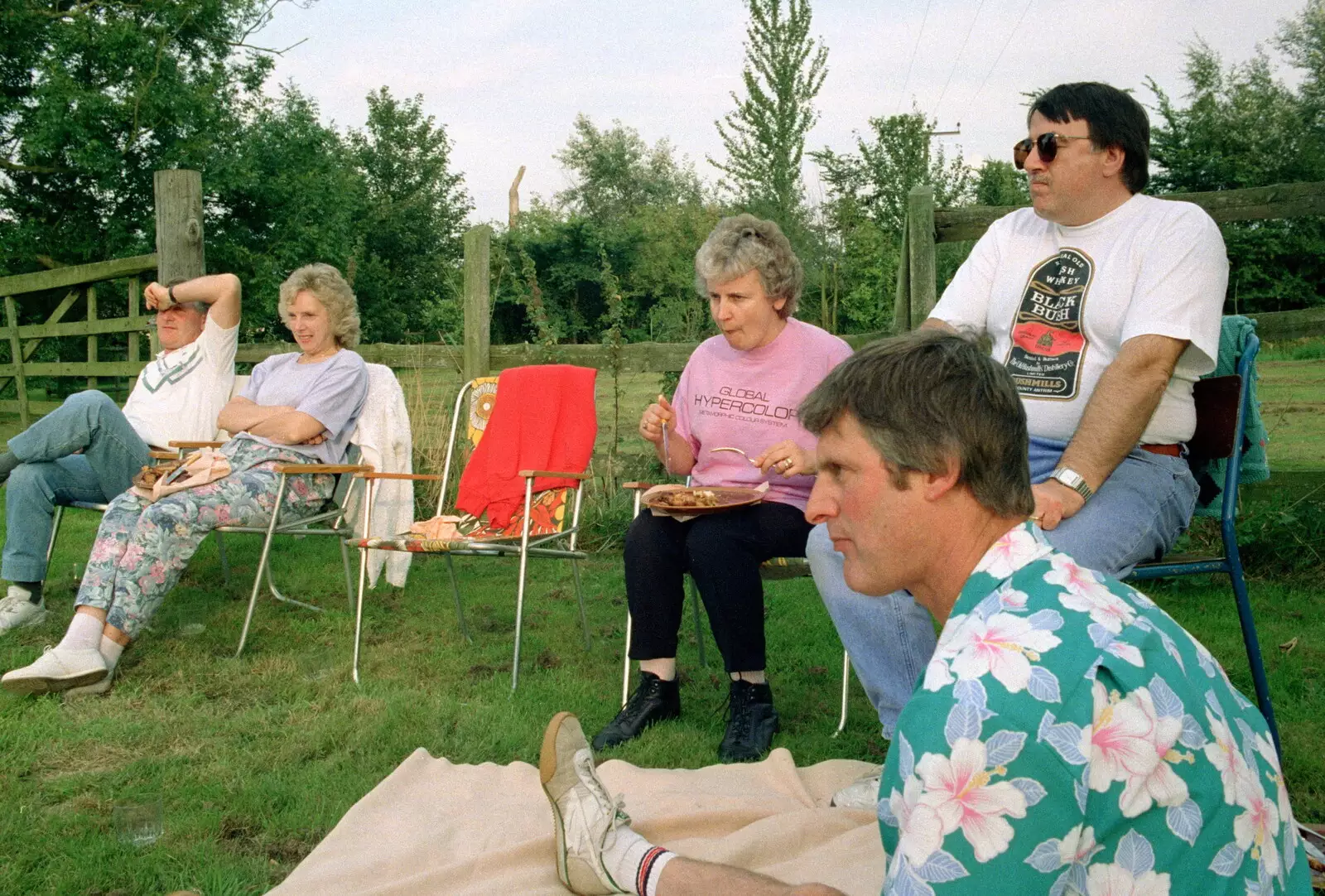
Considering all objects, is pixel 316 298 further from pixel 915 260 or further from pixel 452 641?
pixel 915 260

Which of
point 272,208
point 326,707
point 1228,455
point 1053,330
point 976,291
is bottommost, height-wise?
point 326,707

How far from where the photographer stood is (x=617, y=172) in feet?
108

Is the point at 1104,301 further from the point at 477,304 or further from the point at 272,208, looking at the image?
the point at 272,208

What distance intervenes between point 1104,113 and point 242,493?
3.34 metres

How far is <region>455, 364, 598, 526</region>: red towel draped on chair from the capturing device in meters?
4.59

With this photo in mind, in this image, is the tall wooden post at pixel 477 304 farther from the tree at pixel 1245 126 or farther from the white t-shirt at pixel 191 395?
the tree at pixel 1245 126

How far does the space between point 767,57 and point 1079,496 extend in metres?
17.9

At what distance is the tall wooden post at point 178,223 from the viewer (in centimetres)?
662

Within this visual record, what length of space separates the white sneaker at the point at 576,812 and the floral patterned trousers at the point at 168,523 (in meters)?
2.33

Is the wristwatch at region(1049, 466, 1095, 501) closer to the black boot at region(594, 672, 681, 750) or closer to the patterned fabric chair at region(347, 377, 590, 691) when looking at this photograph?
the black boot at region(594, 672, 681, 750)

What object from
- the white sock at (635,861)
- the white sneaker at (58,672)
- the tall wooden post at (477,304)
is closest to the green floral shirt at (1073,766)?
the white sock at (635,861)

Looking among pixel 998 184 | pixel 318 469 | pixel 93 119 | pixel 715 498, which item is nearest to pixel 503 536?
pixel 318 469

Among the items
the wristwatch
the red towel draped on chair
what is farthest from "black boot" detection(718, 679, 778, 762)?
the red towel draped on chair

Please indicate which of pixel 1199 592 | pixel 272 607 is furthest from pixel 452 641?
Result: pixel 1199 592
